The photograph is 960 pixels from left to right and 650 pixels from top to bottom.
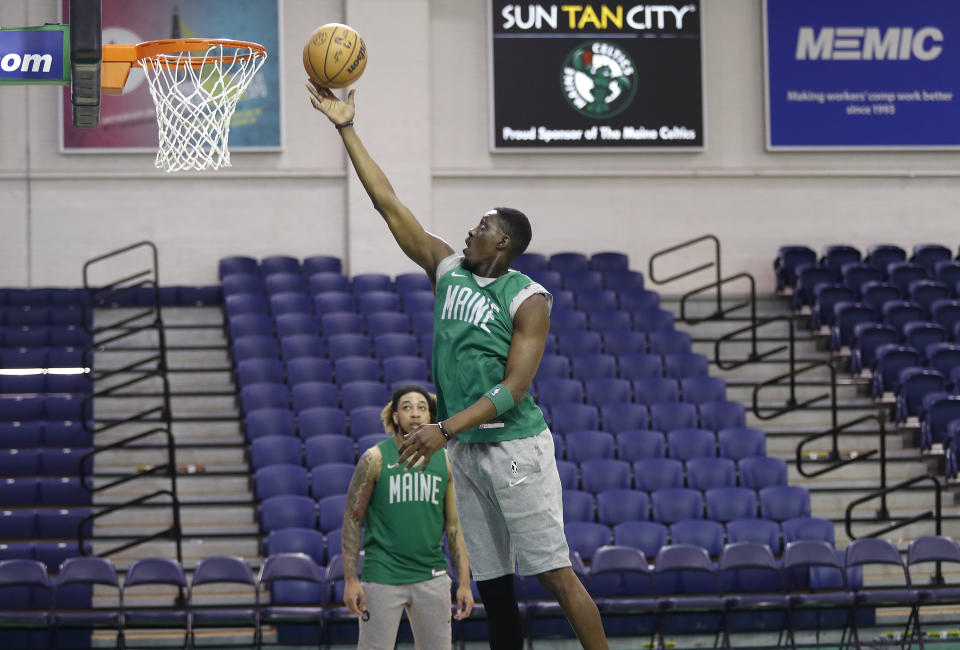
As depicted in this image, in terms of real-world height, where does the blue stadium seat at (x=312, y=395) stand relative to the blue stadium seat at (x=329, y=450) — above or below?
above

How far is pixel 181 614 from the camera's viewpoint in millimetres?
8570

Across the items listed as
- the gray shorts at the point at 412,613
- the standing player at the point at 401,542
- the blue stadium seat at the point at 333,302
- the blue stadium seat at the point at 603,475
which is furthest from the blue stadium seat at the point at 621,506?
the gray shorts at the point at 412,613

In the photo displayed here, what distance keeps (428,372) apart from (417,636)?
632cm

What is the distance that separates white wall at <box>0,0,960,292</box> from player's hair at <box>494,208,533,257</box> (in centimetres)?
1012

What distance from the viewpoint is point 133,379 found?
39.3 feet

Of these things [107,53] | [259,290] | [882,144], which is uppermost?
[882,144]

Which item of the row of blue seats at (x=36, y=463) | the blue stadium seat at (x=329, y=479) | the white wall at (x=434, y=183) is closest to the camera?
the blue stadium seat at (x=329, y=479)

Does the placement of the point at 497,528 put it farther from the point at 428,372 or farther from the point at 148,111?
the point at 148,111

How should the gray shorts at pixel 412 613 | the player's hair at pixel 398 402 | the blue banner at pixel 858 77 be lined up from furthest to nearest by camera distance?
the blue banner at pixel 858 77 → the player's hair at pixel 398 402 → the gray shorts at pixel 412 613

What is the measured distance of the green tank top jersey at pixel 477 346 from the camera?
13.3ft

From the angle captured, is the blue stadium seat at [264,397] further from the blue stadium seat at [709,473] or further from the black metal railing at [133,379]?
the blue stadium seat at [709,473]

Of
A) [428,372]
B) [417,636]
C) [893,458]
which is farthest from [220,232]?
[417,636]

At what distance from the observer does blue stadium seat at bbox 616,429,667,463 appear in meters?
11.0

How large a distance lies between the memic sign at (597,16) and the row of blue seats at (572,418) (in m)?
5.14
